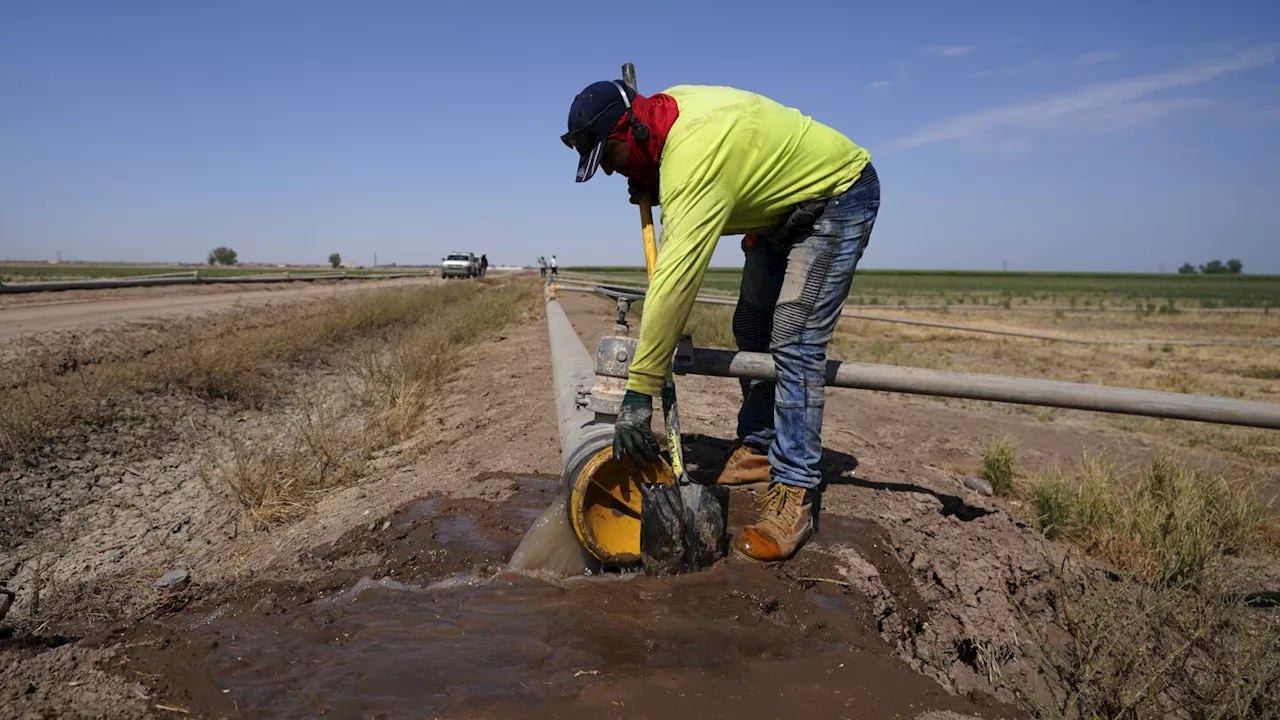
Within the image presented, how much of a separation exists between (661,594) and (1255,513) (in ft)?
12.1

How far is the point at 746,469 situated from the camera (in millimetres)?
4055

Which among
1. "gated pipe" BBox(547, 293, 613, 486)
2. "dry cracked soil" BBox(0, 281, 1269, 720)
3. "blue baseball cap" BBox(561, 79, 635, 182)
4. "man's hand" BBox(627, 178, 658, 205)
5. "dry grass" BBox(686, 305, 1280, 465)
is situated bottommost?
"dry grass" BBox(686, 305, 1280, 465)

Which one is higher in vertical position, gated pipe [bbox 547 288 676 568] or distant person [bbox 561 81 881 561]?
distant person [bbox 561 81 881 561]

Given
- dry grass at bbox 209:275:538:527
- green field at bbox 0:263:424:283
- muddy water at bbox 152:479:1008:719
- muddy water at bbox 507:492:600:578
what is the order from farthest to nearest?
1. green field at bbox 0:263:424:283
2. dry grass at bbox 209:275:538:527
3. muddy water at bbox 507:492:600:578
4. muddy water at bbox 152:479:1008:719

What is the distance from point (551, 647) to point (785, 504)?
1280mm

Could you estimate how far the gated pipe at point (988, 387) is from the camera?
3252 millimetres

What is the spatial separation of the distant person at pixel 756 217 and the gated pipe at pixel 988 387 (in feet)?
0.78

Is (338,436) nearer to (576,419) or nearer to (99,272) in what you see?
(576,419)

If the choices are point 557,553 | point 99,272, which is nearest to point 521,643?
point 557,553

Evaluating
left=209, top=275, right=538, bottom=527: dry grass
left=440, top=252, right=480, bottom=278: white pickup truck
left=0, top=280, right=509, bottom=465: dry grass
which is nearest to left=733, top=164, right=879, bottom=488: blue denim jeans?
left=209, top=275, right=538, bottom=527: dry grass

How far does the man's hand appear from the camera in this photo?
3217mm

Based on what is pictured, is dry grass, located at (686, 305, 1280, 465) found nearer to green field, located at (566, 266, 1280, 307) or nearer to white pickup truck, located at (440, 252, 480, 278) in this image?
green field, located at (566, 266, 1280, 307)

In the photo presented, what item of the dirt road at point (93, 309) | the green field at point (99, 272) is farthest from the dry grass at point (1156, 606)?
the green field at point (99, 272)

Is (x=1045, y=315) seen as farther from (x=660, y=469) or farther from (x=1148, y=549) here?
(x=660, y=469)
